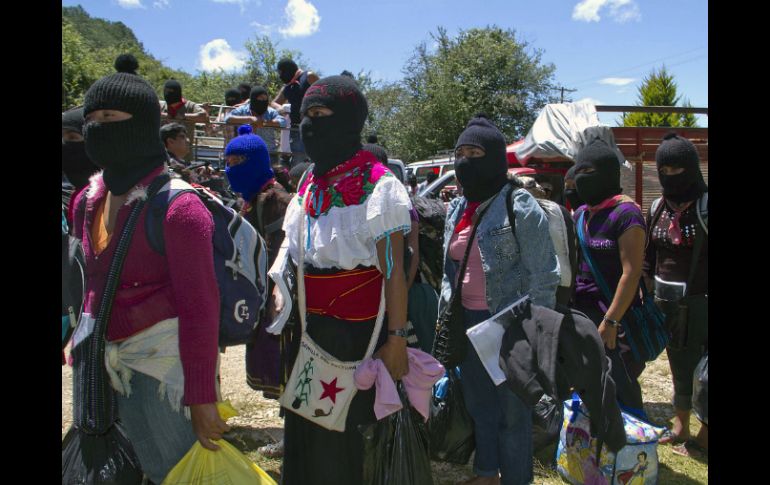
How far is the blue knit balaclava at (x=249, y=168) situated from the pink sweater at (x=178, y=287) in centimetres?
180

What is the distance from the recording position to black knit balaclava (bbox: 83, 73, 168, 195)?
2072 millimetres

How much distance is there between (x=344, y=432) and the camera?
2605mm

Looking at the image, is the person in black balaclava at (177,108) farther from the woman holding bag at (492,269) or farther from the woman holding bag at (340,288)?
the woman holding bag at (340,288)

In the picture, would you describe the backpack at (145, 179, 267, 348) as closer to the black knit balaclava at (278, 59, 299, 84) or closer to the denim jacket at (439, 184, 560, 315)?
the denim jacket at (439, 184, 560, 315)

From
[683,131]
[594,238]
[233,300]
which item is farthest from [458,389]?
[683,131]

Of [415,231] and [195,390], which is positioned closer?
[195,390]

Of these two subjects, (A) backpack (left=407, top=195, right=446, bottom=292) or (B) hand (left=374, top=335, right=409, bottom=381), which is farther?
(A) backpack (left=407, top=195, right=446, bottom=292)

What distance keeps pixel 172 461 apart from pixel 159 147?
1160 millimetres

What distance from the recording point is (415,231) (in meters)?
3.22

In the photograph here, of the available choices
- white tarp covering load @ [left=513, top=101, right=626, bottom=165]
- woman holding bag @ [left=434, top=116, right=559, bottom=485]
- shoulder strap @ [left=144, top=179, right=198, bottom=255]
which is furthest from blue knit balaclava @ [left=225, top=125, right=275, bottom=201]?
white tarp covering load @ [left=513, top=101, right=626, bottom=165]

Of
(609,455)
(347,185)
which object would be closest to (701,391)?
(609,455)

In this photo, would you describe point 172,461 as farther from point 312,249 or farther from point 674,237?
point 674,237

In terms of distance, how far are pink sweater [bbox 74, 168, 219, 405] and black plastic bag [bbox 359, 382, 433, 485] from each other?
88cm
